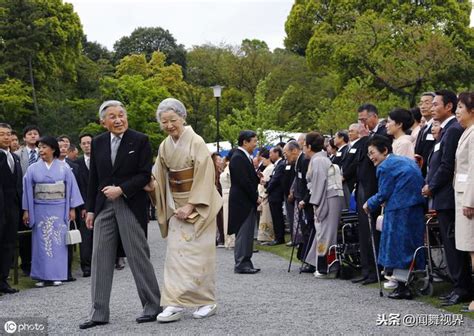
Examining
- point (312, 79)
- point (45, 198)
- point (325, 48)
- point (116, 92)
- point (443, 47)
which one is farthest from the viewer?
point (312, 79)

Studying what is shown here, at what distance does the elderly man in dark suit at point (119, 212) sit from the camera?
680cm

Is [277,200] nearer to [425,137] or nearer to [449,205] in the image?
[425,137]

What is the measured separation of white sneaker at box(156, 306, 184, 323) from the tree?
5473 cm

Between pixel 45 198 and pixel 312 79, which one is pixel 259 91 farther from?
pixel 45 198

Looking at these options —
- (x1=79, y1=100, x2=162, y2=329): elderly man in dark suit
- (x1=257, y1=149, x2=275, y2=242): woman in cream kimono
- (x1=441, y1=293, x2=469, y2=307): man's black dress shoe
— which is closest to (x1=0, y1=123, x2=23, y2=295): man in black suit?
(x1=79, y1=100, x2=162, y2=329): elderly man in dark suit

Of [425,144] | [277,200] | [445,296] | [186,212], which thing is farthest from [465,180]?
[277,200]

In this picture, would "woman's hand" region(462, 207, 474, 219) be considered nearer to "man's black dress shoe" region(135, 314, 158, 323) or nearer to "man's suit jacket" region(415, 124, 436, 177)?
"man's suit jacket" region(415, 124, 436, 177)

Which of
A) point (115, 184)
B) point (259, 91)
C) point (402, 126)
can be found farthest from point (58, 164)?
point (259, 91)

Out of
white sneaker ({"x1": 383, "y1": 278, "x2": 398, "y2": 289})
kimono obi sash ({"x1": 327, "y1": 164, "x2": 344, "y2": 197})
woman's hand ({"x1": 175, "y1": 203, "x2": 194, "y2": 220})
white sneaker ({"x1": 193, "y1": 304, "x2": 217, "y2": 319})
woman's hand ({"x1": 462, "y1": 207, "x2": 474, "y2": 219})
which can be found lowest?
white sneaker ({"x1": 193, "y1": 304, "x2": 217, "y2": 319})

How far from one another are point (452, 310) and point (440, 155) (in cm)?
162

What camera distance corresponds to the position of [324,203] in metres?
9.84

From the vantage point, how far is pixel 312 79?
45.4 m

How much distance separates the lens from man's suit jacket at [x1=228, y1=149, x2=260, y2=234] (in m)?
10.6

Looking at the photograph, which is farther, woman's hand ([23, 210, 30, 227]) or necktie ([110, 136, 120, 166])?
woman's hand ([23, 210, 30, 227])
